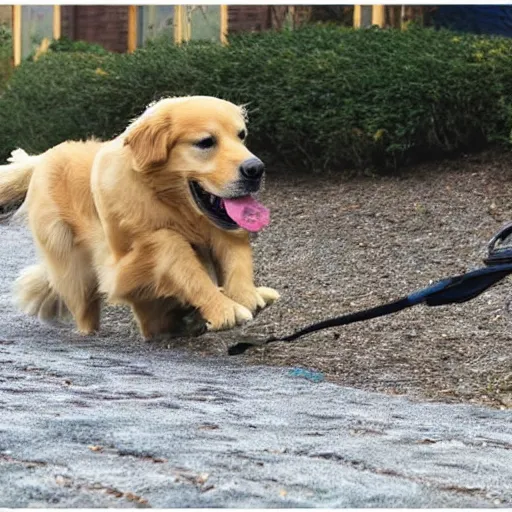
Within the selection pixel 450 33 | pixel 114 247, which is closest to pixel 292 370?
pixel 114 247

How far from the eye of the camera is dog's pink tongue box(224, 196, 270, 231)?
5844 millimetres

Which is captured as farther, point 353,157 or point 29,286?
point 353,157

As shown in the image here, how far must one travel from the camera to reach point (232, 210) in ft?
19.3

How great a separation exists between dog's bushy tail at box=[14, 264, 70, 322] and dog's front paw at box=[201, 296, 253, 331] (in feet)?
5.78

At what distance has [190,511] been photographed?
2988 millimetres

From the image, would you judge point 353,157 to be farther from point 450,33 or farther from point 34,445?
point 34,445

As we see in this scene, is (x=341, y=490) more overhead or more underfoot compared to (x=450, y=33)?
more underfoot

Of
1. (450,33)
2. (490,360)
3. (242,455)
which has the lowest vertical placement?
(490,360)

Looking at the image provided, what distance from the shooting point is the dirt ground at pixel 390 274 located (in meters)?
6.25

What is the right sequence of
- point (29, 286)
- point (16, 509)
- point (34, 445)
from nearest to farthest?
point (16, 509)
point (34, 445)
point (29, 286)

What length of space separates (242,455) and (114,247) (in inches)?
111

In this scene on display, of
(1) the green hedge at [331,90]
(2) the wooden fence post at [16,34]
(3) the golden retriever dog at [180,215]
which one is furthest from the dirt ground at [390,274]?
(2) the wooden fence post at [16,34]

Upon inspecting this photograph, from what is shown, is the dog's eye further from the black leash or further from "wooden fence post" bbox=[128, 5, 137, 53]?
"wooden fence post" bbox=[128, 5, 137, 53]

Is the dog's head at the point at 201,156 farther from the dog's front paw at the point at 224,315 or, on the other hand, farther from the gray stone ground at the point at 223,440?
the gray stone ground at the point at 223,440
